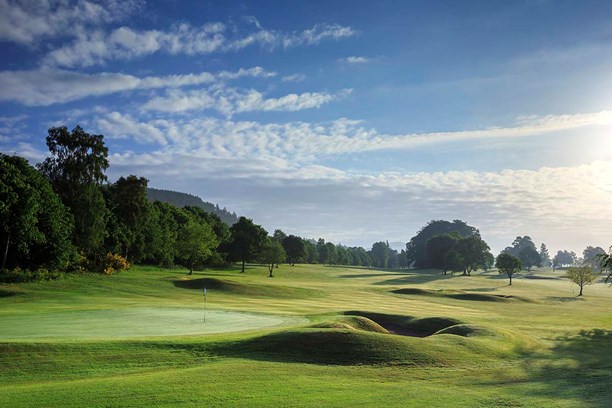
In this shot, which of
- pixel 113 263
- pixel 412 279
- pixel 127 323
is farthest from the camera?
pixel 412 279

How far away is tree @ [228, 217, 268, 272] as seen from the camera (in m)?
119

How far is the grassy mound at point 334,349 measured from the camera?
74.1 feet

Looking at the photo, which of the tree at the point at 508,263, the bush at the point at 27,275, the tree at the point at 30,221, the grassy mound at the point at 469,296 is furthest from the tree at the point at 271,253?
the bush at the point at 27,275

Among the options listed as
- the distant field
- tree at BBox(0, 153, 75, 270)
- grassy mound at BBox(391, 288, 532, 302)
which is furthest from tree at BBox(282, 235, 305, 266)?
the distant field

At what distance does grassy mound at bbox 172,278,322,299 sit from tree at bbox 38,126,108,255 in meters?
16.6

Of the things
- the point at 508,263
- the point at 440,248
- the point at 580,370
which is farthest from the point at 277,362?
the point at 440,248

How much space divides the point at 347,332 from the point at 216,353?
703 centimetres

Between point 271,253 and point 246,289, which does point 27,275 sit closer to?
point 246,289

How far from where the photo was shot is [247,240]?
11869 centimetres

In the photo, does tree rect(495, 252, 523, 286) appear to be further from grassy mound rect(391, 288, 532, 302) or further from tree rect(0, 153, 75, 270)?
tree rect(0, 153, 75, 270)

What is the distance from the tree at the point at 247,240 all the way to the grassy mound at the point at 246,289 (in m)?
44.5

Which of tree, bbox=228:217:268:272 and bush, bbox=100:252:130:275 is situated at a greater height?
tree, bbox=228:217:268:272

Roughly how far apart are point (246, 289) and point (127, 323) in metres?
35.8

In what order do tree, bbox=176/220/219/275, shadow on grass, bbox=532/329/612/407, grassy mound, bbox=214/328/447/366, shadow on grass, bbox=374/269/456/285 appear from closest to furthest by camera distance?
shadow on grass, bbox=532/329/612/407 < grassy mound, bbox=214/328/447/366 < tree, bbox=176/220/219/275 < shadow on grass, bbox=374/269/456/285
